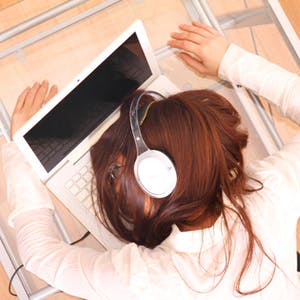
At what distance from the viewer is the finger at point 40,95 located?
0.88 m

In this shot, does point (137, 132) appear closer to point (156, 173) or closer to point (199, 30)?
point (156, 173)

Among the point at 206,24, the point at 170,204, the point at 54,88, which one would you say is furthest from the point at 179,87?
the point at 170,204

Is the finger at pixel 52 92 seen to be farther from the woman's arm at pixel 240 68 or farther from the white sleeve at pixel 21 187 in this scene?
the woman's arm at pixel 240 68

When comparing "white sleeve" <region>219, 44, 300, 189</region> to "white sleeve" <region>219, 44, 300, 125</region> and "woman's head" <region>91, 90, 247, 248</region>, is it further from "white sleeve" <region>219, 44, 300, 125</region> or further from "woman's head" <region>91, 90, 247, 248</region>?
"woman's head" <region>91, 90, 247, 248</region>

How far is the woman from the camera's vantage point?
2.20 feet

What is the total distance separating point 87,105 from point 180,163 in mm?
265

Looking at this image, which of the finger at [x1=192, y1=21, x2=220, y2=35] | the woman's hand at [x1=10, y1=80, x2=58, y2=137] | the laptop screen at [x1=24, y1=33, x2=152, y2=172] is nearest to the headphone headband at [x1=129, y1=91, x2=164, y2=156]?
the laptop screen at [x1=24, y1=33, x2=152, y2=172]

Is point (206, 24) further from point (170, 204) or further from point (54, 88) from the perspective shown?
point (170, 204)

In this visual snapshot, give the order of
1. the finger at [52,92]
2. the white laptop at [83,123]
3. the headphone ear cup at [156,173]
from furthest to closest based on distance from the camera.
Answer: the finger at [52,92]
the white laptop at [83,123]
the headphone ear cup at [156,173]

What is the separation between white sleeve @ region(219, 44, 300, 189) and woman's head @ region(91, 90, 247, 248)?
0.45 feet

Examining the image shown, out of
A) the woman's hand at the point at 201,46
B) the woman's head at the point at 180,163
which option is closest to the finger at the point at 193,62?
the woman's hand at the point at 201,46

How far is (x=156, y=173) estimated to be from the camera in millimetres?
675

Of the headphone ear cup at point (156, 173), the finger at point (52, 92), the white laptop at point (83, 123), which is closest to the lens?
the headphone ear cup at point (156, 173)

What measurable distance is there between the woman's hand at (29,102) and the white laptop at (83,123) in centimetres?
9
